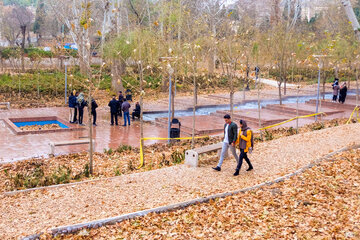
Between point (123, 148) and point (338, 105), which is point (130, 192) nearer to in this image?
point (123, 148)

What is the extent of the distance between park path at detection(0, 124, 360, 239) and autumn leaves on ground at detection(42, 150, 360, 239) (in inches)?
20.5

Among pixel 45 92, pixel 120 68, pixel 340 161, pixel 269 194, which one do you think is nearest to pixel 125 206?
pixel 269 194

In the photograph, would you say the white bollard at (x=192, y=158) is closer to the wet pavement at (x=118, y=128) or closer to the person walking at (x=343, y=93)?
the wet pavement at (x=118, y=128)

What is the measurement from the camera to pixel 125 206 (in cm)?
779

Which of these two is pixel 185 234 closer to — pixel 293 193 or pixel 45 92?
pixel 293 193

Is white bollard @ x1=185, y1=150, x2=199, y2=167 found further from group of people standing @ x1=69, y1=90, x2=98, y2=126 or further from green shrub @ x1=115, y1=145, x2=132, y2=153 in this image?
group of people standing @ x1=69, y1=90, x2=98, y2=126

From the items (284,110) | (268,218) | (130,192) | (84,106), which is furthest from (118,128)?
(268,218)

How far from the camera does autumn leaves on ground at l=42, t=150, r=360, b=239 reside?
6.68 meters

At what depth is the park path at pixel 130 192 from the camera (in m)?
7.38

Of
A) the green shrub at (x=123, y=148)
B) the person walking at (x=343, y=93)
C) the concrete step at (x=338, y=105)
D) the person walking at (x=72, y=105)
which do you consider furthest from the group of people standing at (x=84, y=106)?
the person walking at (x=343, y=93)

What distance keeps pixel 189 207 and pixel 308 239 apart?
7.42 feet

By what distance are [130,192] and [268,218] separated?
3012 millimetres

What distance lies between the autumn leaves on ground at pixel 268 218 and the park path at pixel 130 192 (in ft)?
1.70

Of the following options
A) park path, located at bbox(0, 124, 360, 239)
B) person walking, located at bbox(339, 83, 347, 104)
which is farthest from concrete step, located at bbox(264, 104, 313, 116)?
park path, located at bbox(0, 124, 360, 239)
